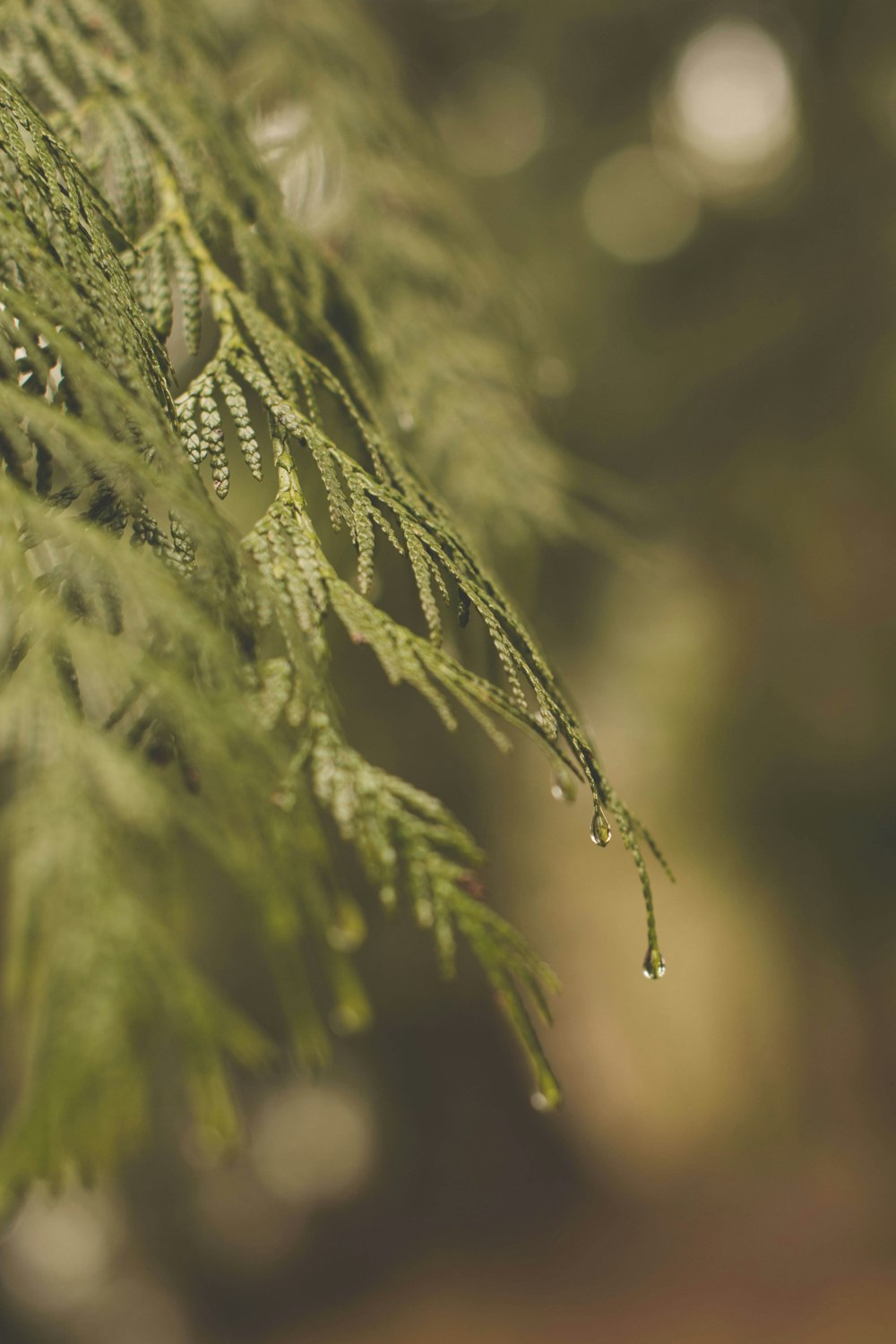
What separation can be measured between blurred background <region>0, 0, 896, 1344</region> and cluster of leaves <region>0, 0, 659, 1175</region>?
1791 millimetres

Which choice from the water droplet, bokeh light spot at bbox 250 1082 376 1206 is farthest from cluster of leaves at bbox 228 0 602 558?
bokeh light spot at bbox 250 1082 376 1206

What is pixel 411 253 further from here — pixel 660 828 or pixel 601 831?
pixel 660 828

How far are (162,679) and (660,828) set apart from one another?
4067 millimetres

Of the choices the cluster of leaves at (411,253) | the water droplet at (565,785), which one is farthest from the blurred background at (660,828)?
the water droplet at (565,785)

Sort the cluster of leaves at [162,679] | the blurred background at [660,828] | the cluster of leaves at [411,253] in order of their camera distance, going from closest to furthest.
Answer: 1. the cluster of leaves at [162,679]
2. the cluster of leaves at [411,253]
3. the blurred background at [660,828]

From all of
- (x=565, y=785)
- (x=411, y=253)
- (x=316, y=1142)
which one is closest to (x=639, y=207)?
(x=411, y=253)

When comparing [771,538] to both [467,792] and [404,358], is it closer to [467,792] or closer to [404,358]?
[467,792]

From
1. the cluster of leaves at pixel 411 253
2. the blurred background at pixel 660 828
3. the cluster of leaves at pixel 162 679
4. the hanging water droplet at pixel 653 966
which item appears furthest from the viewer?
the blurred background at pixel 660 828

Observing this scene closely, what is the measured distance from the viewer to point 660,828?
435cm

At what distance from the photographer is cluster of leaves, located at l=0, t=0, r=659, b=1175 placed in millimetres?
464

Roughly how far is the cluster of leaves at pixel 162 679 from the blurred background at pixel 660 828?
179 centimetres

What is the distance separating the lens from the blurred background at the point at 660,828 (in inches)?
131

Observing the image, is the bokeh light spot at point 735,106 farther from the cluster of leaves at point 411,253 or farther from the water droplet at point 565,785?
the water droplet at point 565,785

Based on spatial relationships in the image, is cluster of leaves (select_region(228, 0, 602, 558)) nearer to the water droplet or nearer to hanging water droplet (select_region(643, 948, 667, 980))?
the water droplet
